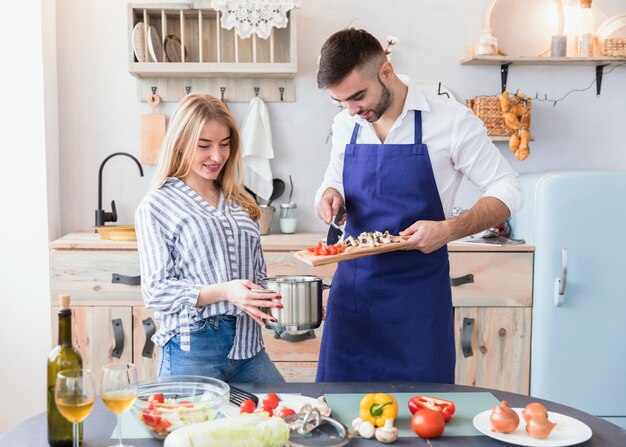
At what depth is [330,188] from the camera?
7.83 ft

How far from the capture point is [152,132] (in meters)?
3.71

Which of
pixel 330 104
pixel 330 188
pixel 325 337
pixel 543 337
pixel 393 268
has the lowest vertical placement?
pixel 543 337

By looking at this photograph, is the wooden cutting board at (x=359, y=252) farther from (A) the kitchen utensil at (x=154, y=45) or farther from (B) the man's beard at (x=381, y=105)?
(A) the kitchen utensil at (x=154, y=45)

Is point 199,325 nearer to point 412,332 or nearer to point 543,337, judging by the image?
point 412,332

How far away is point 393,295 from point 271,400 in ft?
2.41

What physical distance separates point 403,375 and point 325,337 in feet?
0.91

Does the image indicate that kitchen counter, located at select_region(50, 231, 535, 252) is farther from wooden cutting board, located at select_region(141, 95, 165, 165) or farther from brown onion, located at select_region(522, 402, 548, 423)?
brown onion, located at select_region(522, 402, 548, 423)

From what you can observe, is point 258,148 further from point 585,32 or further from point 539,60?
point 585,32

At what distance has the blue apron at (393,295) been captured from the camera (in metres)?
2.20

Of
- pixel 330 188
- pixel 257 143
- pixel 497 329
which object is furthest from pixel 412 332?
pixel 257 143

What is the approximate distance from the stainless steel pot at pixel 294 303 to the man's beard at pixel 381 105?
0.65 m

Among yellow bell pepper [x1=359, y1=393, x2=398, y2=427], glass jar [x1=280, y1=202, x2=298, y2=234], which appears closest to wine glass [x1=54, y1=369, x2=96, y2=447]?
yellow bell pepper [x1=359, y1=393, x2=398, y2=427]

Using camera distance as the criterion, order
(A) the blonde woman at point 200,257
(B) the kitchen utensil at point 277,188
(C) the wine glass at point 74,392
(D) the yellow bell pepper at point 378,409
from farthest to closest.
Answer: (B) the kitchen utensil at point 277,188, (A) the blonde woman at point 200,257, (D) the yellow bell pepper at point 378,409, (C) the wine glass at point 74,392

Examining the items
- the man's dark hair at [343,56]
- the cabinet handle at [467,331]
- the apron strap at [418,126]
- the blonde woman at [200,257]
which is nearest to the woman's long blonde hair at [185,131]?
the blonde woman at [200,257]
